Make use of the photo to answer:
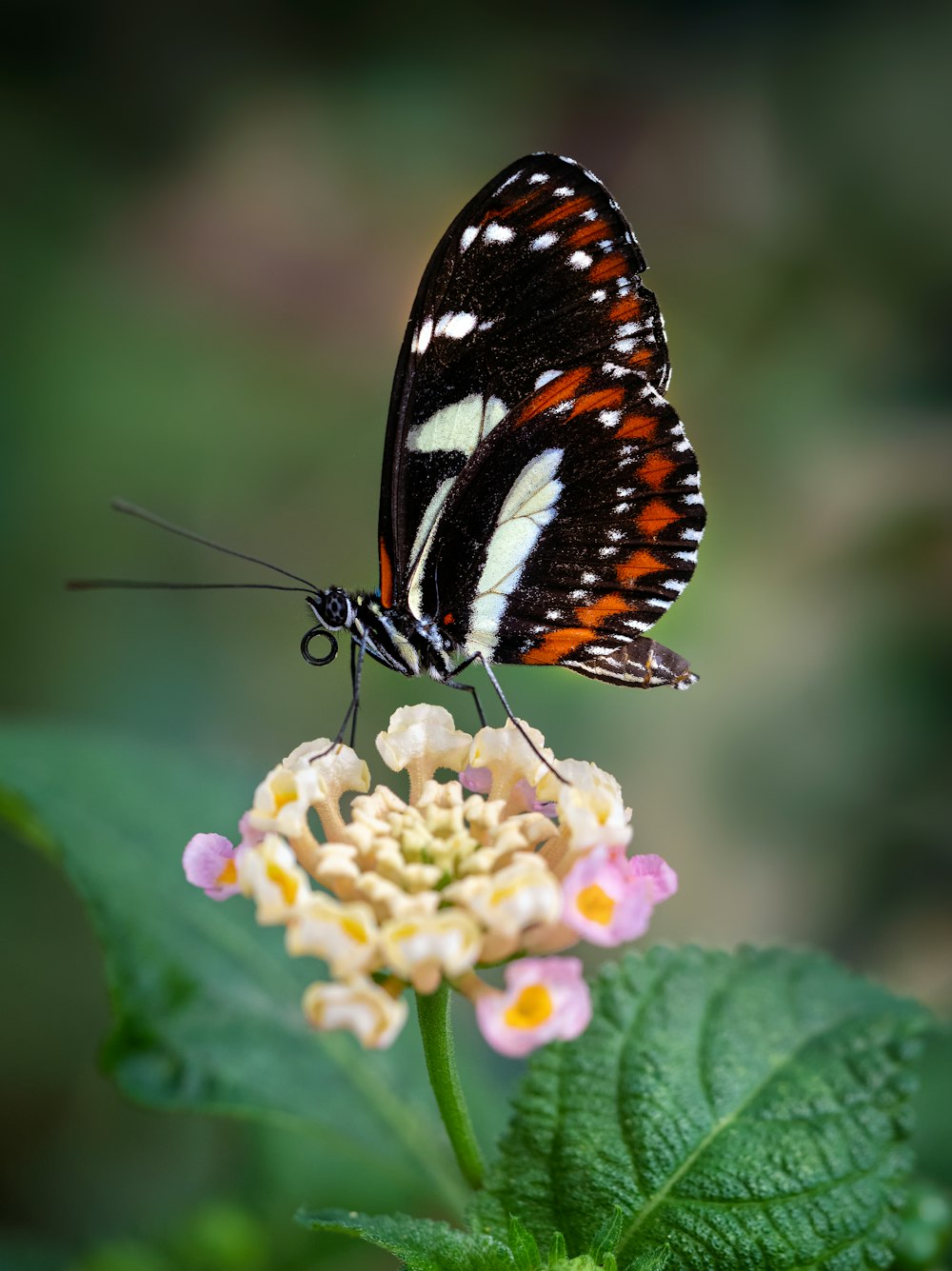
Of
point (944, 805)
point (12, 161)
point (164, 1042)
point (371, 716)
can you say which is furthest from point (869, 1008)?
point (12, 161)

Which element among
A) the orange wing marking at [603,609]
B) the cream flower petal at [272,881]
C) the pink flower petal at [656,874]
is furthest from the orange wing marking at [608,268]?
the cream flower petal at [272,881]

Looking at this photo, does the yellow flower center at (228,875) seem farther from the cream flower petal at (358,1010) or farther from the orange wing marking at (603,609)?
the orange wing marking at (603,609)

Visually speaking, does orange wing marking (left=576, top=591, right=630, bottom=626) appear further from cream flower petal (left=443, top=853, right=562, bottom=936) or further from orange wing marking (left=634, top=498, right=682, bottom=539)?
cream flower petal (left=443, top=853, right=562, bottom=936)

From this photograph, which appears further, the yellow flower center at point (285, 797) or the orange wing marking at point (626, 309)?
the orange wing marking at point (626, 309)

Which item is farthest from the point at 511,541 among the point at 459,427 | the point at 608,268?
the point at 608,268

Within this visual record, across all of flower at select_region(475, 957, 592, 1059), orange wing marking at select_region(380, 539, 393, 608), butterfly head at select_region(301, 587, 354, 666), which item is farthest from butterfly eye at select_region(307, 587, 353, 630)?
flower at select_region(475, 957, 592, 1059)

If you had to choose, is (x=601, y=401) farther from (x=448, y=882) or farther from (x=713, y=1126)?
(x=713, y=1126)
